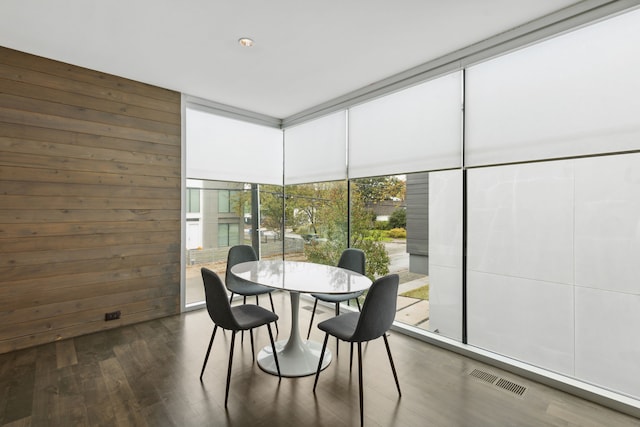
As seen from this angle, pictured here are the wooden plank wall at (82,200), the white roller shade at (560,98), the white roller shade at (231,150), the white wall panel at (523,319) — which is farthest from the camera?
the white roller shade at (231,150)

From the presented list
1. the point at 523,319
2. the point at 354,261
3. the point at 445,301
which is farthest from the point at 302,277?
the point at 523,319

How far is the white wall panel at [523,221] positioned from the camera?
2500 millimetres

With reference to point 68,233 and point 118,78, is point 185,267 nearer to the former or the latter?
point 68,233

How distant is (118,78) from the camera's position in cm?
352

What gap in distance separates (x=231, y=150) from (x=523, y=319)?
13.0 feet

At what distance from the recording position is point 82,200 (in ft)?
10.8

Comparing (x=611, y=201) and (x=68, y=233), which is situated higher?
(x=611, y=201)

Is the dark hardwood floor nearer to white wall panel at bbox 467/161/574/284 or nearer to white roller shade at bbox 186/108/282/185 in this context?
white wall panel at bbox 467/161/574/284

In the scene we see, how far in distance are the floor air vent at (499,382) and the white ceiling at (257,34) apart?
2792 mm

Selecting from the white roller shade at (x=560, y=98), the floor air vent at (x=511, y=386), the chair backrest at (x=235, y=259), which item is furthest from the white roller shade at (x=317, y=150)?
the floor air vent at (x=511, y=386)

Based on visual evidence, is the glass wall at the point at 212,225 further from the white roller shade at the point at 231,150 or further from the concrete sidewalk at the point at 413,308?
the concrete sidewalk at the point at 413,308

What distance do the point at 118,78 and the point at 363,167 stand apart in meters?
2.93

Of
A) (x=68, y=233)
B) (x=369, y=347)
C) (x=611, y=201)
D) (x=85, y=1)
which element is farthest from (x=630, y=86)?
(x=68, y=233)

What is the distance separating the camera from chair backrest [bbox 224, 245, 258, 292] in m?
3.47
